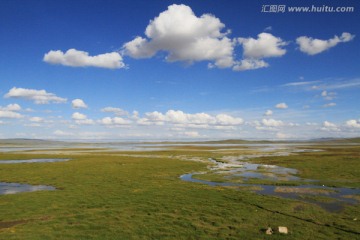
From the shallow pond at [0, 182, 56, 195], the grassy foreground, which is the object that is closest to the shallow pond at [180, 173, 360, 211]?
the grassy foreground

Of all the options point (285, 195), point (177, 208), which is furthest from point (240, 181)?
point (177, 208)

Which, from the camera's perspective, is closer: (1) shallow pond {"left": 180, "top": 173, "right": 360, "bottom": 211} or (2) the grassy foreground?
(2) the grassy foreground

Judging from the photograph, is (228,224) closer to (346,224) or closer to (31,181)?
(346,224)

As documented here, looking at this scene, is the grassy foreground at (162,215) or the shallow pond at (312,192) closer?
the grassy foreground at (162,215)

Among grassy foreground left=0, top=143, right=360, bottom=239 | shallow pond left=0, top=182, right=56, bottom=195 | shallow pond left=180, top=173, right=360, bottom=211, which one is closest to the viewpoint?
grassy foreground left=0, top=143, right=360, bottom=239

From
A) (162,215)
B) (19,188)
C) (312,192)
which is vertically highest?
(19,188)

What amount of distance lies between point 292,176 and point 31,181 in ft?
135

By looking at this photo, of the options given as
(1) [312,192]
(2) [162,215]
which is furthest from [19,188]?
(1) [312,192]

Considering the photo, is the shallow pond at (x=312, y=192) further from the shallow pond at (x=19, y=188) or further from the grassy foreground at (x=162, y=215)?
the shallow pond at (x=19, y=188)

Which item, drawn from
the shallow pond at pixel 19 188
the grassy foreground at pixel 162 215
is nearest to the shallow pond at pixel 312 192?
the grassy foreground at pixel 162 215

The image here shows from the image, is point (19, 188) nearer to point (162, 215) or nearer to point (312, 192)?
point (162, 215)

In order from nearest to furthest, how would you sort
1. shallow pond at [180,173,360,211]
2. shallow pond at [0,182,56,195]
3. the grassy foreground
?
the grassy foreground → shallow pond at [180,173,360,211] → shallow pond at [0,182,56,195]

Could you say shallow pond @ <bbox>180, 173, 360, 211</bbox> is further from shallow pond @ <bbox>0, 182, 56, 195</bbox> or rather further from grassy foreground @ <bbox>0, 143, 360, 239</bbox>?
shallow pond @ <bbox>0, 182, 56, 195</bbox>

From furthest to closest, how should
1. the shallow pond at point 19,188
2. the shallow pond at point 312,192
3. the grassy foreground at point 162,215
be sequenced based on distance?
the shallow pond at point 19,188 → the shallow pond at point 312,192 → the grassy foreground at point 162,215
